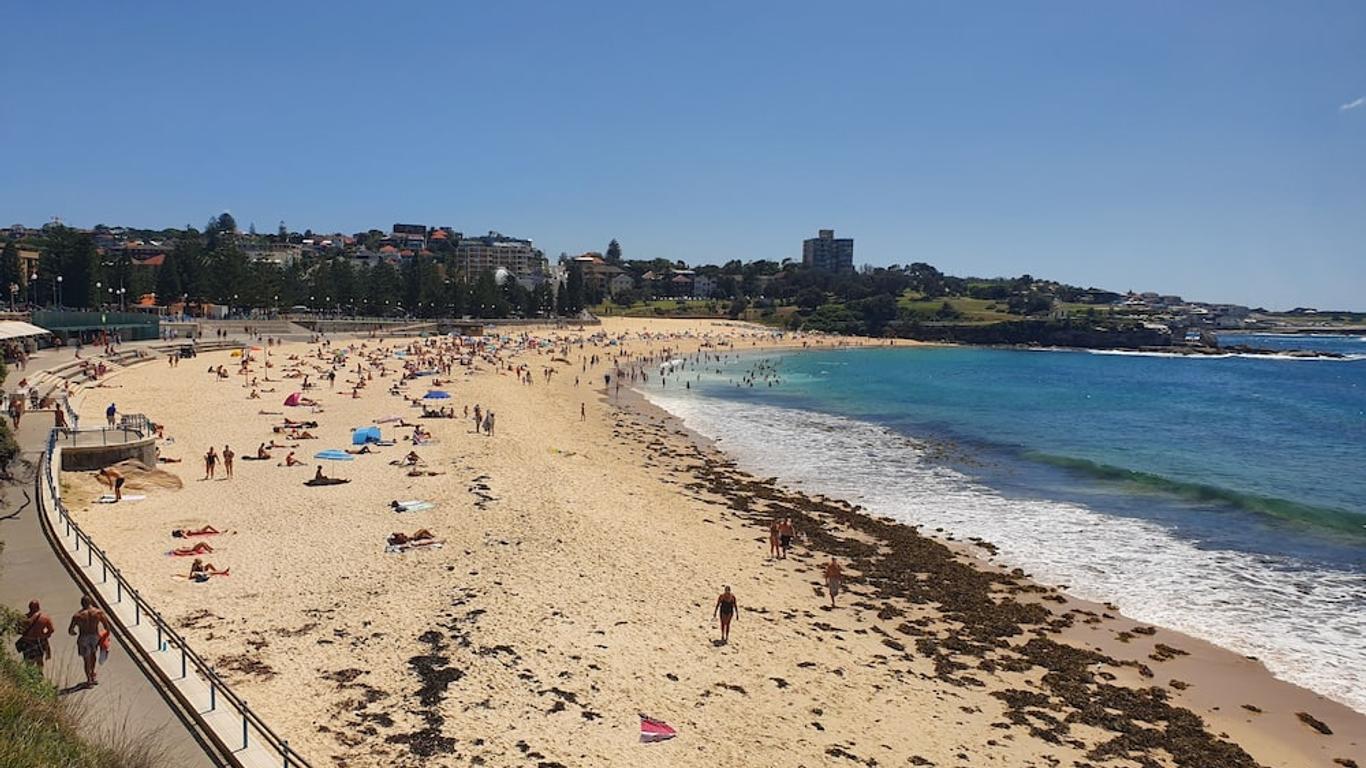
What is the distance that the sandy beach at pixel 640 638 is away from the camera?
10047 millimetres

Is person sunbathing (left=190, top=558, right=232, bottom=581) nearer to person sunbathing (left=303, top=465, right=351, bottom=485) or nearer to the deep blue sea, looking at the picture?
person sunbathing (left=303, top=465, right=351, bottom=485)

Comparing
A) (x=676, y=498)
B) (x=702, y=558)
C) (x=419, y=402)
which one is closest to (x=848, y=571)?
(x=702, y=558)

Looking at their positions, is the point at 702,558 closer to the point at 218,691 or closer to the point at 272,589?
the point at 272,589

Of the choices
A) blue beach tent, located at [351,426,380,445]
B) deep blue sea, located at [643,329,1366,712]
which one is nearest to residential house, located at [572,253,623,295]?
deep blue sea, located at [643,329,1366,712]

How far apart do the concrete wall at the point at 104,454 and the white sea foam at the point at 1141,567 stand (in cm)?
1748

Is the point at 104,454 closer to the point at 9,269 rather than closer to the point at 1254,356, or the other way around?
the point at 9,269

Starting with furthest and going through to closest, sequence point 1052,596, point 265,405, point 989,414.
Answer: point 989,414 < point 265,405 < point 1052,596

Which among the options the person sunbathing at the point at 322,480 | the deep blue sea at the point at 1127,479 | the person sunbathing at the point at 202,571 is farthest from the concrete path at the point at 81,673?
the deep blue sea at the point at 1127,479

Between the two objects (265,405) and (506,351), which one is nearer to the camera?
(265,405)

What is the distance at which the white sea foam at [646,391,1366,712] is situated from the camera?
1403 centimetres

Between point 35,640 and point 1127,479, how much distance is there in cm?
2937

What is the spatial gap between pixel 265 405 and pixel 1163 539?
3169 cm

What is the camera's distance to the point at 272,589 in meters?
13.3

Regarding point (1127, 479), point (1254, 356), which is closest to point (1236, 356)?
point (1254, 356)
